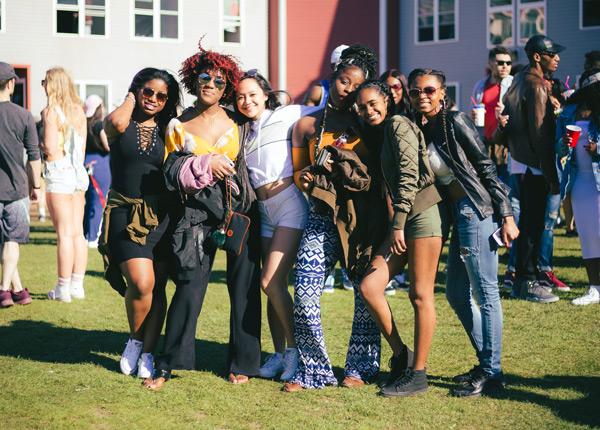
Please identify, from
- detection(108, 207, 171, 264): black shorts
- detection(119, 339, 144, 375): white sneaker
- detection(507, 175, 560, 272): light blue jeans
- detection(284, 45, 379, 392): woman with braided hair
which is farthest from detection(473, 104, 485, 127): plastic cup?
detection(119, 339, 144, 375): white sneaker

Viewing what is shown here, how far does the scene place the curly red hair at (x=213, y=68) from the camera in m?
6.31

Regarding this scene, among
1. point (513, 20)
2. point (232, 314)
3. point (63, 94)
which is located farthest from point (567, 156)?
point (513, 20)

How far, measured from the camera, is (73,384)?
20.7 feet

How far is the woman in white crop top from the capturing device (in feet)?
20.4

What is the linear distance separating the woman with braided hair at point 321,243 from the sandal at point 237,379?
354 millimetres

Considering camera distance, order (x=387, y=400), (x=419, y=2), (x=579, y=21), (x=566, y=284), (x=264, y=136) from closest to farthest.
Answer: (x=387, y=400) → (x=264, y=136) → (x=566, y=284) → (x=579, y=21) → (x=419, y=2)

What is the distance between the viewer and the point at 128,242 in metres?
6.40

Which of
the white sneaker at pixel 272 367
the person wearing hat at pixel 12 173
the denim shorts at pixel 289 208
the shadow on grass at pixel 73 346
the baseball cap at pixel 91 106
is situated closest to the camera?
the denim shorts at pixel 289 208

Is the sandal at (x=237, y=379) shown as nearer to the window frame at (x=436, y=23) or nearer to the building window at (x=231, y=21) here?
the building window at (x=231, y=21)

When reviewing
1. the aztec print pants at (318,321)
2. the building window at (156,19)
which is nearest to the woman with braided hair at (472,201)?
the aztec print pants at (318,321)

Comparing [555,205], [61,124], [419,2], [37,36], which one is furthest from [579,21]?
[61,124]

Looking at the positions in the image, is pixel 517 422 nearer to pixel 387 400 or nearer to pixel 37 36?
pixel 387 400

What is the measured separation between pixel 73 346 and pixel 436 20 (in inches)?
987

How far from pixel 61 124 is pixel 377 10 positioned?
24.2m
